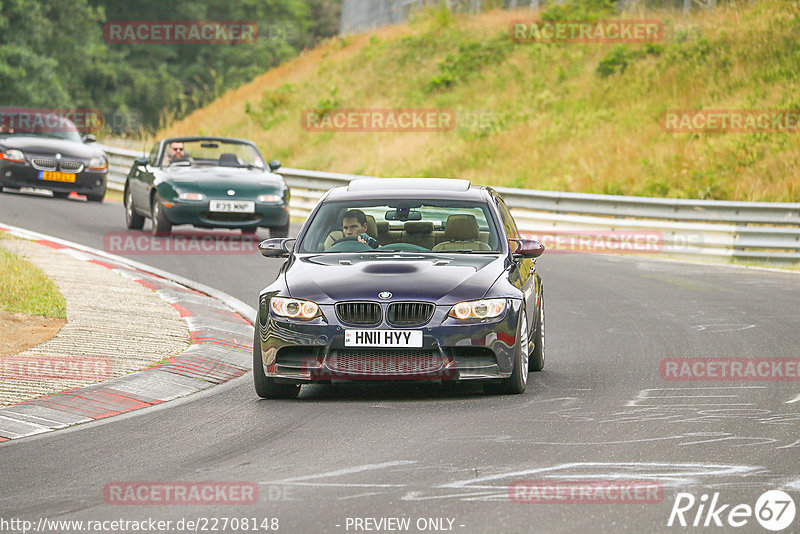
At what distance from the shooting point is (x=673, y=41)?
34.5 m

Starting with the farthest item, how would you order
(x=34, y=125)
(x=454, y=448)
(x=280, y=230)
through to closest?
(x=34, y=125)
(x=280, y=230)
(x=454, y=448)

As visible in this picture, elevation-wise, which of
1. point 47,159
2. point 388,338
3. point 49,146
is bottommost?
point 388,338

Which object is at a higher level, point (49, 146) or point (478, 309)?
point (49, 146)

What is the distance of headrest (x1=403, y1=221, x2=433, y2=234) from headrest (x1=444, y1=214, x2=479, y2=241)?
236 mm

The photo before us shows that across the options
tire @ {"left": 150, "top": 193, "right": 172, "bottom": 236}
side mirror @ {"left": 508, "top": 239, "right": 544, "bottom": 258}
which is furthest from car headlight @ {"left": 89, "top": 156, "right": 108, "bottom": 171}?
side mirror @ {"left": 508, "top": 239, "right": 544, "bottom": 258}

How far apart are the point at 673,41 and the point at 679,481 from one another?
29.6 m

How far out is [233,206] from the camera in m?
18.6

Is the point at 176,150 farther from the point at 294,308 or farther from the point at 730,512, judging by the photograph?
the point at 730,512

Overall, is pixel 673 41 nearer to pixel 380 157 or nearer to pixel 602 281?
pixel 380 157

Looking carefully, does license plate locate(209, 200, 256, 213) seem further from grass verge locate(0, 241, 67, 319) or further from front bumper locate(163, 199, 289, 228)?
grass verge locate(0, 241, 67, 319)

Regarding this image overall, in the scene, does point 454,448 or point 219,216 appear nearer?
point 454,448

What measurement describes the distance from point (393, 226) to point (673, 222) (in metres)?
12.2

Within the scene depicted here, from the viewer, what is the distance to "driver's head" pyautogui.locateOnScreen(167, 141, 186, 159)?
19.8 m

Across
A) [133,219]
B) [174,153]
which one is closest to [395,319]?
[174,153]
